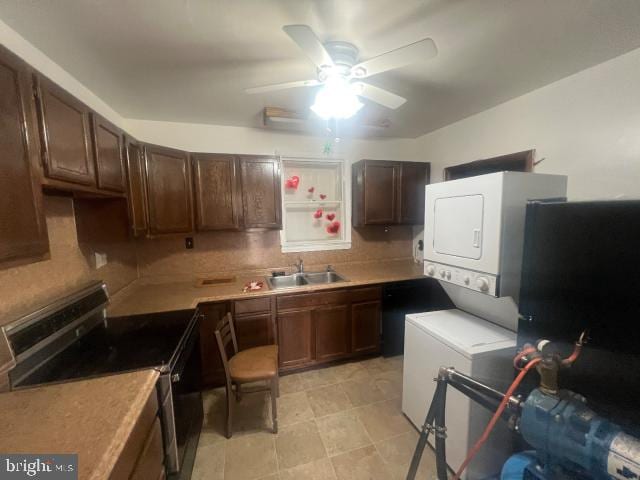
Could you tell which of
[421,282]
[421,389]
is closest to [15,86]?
[421,389]

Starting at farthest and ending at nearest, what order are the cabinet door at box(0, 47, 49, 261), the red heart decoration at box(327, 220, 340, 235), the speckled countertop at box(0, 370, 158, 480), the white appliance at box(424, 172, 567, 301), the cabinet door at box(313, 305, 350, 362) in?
the red heart decoration at box(327, 220, 340, 235) → the cabinet door at box(313, 305, 350, 362) → the white appliance at box(424, 172, 567, 301) → the cabinet door at box(0, 47, 49, 261) → the speckled countertop at box(0, 370, 158, 480)

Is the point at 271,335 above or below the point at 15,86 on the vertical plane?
below

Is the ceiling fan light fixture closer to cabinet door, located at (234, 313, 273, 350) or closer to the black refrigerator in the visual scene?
the black refrigerator

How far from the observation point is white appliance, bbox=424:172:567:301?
1.32 m

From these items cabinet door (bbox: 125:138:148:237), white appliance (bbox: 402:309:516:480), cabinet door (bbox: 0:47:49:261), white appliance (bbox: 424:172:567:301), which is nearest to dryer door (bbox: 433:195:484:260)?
white appliance (bbox: 424:172:567:301)

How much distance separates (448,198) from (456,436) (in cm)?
138

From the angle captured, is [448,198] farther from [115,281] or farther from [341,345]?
[115,281]

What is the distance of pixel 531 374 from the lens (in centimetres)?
120

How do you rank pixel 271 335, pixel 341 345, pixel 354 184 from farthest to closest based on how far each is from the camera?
pixel 354 184 → pixel 341 345 → pixel 271 335

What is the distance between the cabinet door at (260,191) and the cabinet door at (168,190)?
1.55 feet

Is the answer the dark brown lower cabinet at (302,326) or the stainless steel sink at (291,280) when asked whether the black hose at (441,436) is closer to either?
the dark brown lower cabinet at (302,326)

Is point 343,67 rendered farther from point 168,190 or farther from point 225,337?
point 225,337

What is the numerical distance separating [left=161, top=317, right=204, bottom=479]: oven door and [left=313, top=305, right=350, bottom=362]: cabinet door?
108 centimetres

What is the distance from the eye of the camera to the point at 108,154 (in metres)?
1.52
